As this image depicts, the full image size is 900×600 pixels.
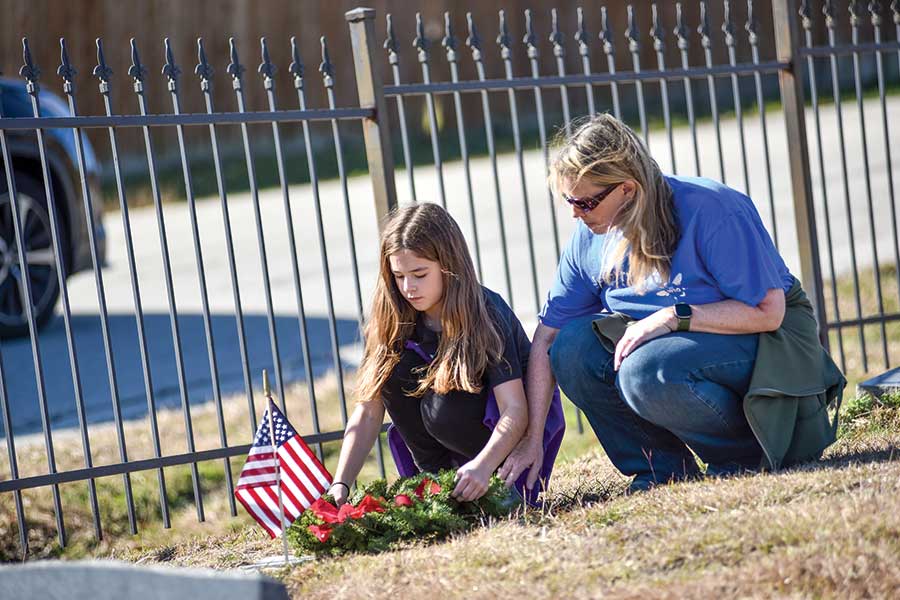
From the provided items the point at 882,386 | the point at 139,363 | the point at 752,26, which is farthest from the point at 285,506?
the point at 139,363

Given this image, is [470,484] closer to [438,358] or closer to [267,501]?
[438,358]

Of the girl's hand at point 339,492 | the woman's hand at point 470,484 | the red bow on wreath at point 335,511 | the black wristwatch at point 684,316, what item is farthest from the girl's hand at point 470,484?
the black wristwatch at point 684,316

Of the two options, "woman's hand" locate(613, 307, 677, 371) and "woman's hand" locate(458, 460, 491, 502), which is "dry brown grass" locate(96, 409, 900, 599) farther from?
"woman's hand" locate(613, 307, 677, 371)

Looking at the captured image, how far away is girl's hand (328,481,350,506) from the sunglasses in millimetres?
1067

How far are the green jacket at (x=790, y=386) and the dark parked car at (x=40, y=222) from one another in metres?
4.05

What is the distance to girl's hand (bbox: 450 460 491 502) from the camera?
3299 millimetres

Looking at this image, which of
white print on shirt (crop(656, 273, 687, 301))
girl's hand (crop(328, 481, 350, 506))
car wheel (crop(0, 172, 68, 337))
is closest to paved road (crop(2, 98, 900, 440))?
car wheel (crop(0, 172, 68, 337))

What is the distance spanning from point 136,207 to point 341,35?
4.03 metres

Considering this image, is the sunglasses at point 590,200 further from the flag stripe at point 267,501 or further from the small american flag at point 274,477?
the flag stripe at point 267,501

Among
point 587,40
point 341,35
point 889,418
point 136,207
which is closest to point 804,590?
point 889,418

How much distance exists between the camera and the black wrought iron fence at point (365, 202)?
4055mm

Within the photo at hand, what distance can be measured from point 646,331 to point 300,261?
638cm

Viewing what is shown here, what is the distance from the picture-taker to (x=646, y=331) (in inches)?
136

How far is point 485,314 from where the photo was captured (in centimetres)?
357
